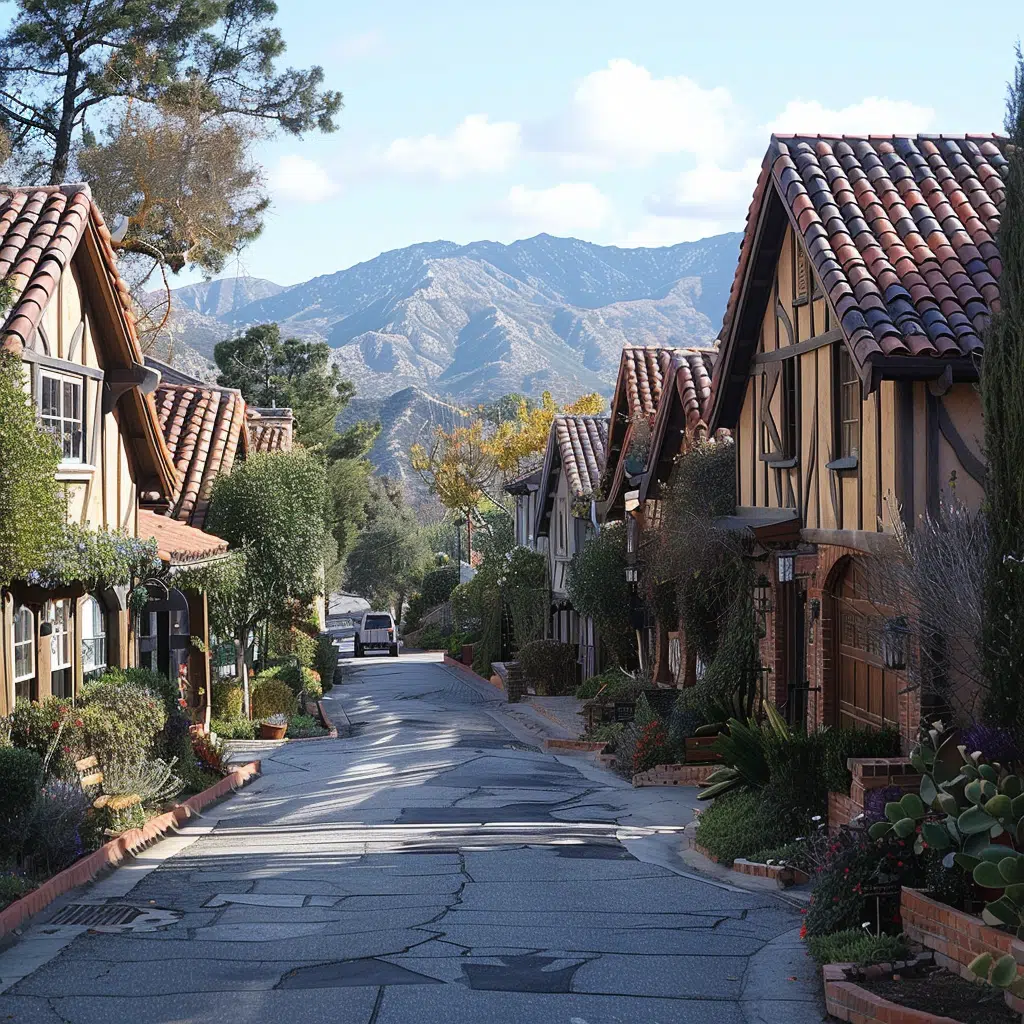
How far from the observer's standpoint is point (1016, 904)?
25.1ft

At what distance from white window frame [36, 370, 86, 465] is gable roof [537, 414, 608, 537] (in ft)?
60.8

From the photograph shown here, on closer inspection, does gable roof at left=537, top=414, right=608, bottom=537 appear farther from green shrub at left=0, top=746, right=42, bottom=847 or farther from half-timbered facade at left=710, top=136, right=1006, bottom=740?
green shrub at left=0, top=746, right=42, bottom=847

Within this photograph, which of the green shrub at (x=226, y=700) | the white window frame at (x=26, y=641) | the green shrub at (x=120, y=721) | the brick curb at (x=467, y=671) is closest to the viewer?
the green shrub at (x=120, y=721)

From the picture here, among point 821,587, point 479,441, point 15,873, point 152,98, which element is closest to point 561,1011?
point 15,873

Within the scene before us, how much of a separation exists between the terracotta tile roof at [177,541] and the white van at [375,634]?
36.0m

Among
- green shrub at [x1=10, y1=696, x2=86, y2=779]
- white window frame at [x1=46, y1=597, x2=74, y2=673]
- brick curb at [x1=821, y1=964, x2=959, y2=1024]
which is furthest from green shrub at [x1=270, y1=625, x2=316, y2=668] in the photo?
brick curb at [x1=821, y1=964, x2=959, y2=1024]

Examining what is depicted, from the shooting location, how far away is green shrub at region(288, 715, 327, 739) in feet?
93.4

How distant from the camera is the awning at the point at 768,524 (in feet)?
51.0

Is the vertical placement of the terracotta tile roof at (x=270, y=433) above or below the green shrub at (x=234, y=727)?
above

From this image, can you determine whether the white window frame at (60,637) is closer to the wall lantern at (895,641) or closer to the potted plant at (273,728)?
the potted plant at (273,728)

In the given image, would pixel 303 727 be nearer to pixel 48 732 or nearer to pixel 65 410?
pixel 65 410

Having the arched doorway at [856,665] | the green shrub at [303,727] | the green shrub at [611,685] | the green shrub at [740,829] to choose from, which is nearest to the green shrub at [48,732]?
the green shrub at [740,829]

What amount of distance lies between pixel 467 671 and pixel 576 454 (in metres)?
13.3

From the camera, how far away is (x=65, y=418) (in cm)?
1692
